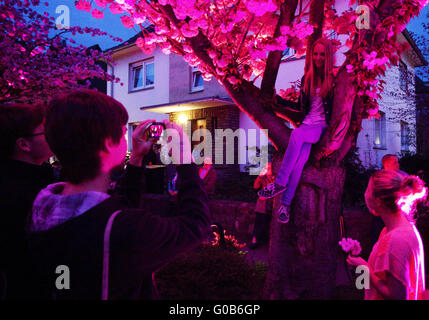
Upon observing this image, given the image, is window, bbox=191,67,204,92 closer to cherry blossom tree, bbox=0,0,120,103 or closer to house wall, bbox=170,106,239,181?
house wall, bbox=170,106,239,181

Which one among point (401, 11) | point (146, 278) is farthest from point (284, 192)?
point (146, 278)

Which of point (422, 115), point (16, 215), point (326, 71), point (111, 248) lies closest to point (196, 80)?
point (422, 115)

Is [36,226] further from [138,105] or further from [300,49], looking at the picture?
[138,105]

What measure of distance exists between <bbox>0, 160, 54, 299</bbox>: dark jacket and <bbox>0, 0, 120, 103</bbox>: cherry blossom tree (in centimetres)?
777

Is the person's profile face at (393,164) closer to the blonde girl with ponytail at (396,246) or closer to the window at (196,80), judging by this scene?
the blonde girl with ponytail at (396,246)

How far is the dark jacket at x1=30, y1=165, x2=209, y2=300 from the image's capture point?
106cm

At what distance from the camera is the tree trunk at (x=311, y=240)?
136 inches

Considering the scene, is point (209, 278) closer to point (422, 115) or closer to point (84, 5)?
point (84, 5)

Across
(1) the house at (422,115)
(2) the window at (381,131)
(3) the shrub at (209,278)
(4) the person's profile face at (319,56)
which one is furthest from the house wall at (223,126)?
(3) the shrub at (209,278)

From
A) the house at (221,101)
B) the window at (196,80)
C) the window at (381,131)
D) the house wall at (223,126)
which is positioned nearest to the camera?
the house at (221,101)

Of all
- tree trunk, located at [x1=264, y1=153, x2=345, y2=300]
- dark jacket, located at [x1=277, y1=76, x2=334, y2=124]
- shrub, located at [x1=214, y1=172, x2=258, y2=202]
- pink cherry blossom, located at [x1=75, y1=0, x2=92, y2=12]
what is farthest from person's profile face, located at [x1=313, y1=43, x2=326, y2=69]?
shrub, located at [x1=214, y1=172, x2=258, y2=202]

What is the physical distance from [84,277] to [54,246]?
15 cm

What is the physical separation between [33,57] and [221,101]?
6.63m

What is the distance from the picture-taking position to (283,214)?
3455mm
